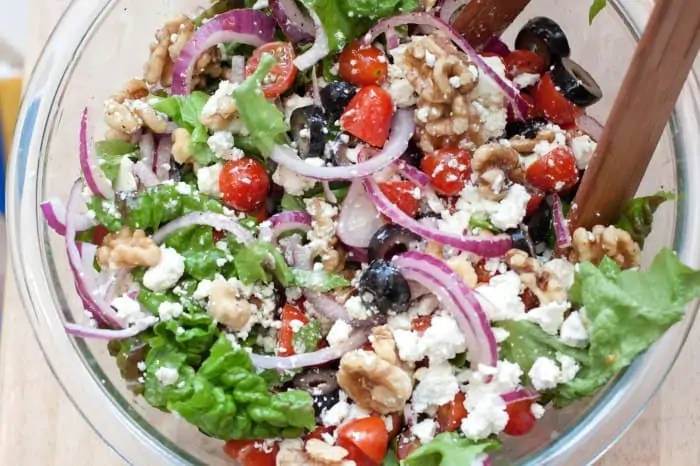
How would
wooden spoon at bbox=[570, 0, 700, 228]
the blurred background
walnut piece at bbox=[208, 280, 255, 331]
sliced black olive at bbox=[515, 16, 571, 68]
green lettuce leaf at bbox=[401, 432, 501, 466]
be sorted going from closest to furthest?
wooden spoon at bbox=[570, 0, 700, 228], green lettuce leaf at bbox=[401, 432, 501, 466], walnut piece at bbox=[208, 280, 255, 331], sliced black olive at bbox=[515, 16, 571, 68], the blurred background

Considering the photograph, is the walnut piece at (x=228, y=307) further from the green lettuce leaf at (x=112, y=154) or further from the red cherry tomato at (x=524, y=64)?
the red cherry tomato at (x=524, y=64)

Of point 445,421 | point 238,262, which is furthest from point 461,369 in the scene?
point 238,262

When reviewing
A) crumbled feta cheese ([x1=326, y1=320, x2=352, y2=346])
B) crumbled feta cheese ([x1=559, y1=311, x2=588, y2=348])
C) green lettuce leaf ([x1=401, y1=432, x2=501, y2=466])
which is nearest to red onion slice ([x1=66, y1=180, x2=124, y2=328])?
crumbled feta cheese ([x1=326, y1=320, x2=352, y2=346])

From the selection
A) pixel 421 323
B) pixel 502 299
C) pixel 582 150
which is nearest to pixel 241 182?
pixel 421 323

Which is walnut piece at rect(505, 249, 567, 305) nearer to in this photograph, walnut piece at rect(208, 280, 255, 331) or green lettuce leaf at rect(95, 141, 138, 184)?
walnut piece at rect(208, 280, 255, 331)

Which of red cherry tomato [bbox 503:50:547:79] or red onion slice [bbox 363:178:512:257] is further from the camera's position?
red cherry tomato [bbox 503:50:547:79]

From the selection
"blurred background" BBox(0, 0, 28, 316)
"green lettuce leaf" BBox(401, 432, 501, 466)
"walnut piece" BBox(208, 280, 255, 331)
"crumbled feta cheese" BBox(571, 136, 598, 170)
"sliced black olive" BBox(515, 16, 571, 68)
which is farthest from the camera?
"blurred background" BBox(0, 0, 28, 316)
